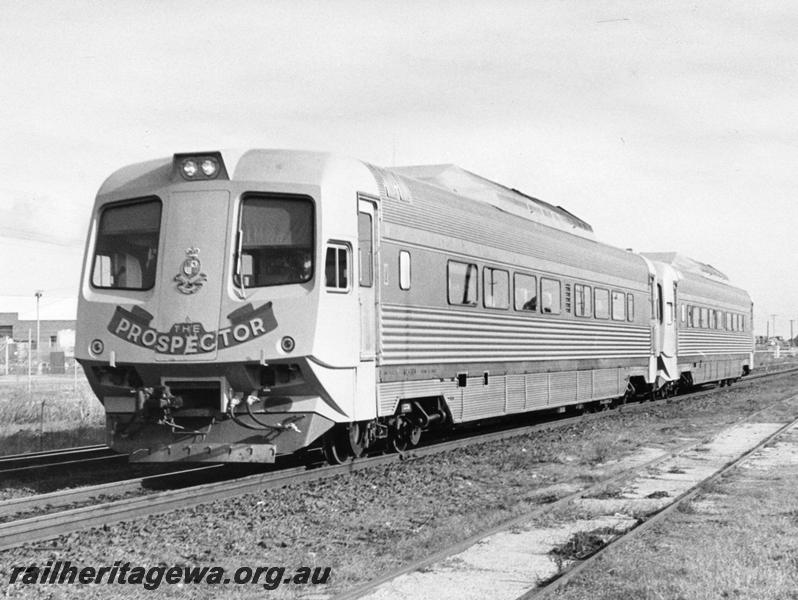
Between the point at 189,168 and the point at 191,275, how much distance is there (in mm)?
1204

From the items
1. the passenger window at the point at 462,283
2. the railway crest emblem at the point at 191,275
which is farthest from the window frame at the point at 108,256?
the passenger window at the point at 462,283

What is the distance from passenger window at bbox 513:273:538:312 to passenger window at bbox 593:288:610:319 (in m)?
3.58

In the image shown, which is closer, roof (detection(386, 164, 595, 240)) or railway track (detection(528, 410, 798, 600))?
railway track (detection(528, 410, 798, 600))

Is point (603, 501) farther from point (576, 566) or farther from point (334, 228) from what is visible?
point (334, 228)

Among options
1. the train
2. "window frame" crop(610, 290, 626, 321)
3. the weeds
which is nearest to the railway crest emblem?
the train

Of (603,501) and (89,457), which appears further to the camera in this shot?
(89,457)

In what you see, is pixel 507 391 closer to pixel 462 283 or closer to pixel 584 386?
pixel 462 283

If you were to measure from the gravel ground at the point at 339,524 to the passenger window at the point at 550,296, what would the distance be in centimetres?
339

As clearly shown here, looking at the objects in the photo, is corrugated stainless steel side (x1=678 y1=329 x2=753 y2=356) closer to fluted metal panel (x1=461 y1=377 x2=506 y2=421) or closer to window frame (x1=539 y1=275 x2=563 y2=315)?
window frame (x1=539 y1=275 x2=563 y2=315)

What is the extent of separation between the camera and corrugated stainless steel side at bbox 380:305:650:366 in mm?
11836

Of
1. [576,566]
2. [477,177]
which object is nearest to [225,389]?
[576,566]

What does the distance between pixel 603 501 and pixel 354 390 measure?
9.62 feet

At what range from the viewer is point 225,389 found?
10.0 m

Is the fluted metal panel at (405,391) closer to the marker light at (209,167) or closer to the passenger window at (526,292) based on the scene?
the passenger window at (526,292)
